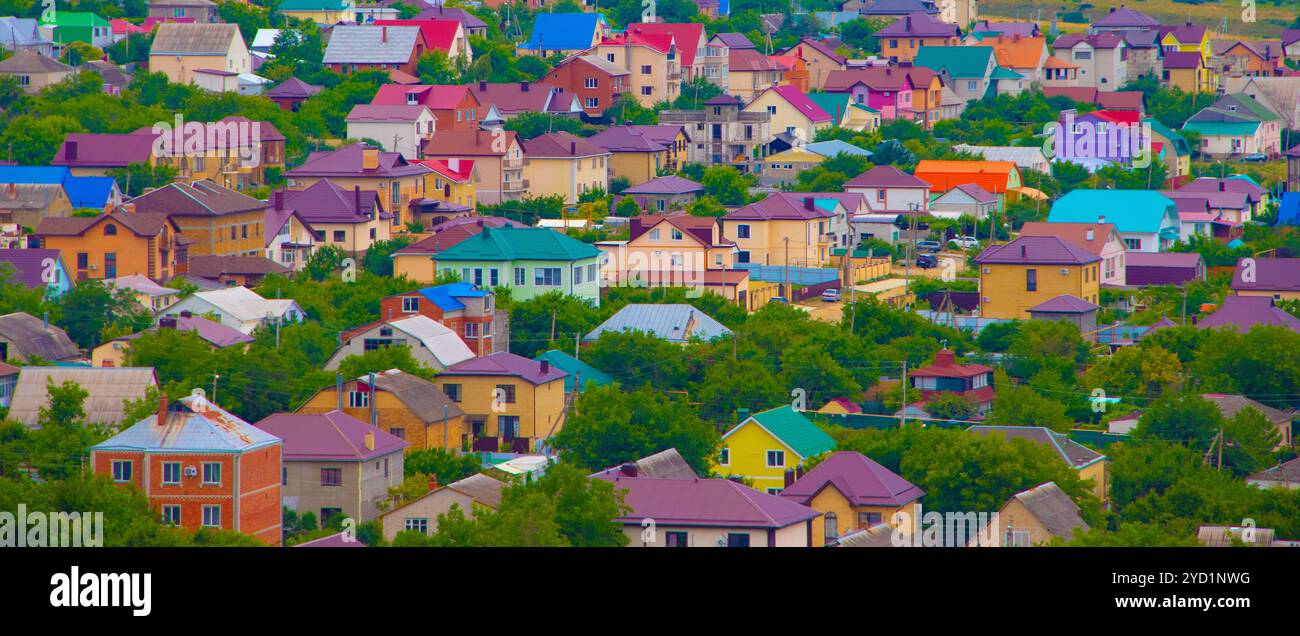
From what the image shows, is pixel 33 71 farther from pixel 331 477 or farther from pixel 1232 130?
pixel 1232 130

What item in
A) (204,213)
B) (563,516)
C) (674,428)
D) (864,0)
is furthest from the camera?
(864,0)

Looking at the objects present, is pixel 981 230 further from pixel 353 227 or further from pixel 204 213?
pixel 204 213

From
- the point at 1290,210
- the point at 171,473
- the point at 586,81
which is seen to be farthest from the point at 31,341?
the point at 1290,210

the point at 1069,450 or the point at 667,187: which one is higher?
the point at 667,187

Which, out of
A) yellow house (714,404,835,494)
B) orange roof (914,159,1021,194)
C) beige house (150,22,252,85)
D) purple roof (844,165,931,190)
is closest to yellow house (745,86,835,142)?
orange roof (914,159,1021,194)

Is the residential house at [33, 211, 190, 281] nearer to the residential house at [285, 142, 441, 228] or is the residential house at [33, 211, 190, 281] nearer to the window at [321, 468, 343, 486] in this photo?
the residential house at [285, 142, 441, 228]

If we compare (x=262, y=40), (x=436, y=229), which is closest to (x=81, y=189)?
(x=436, y=229)
